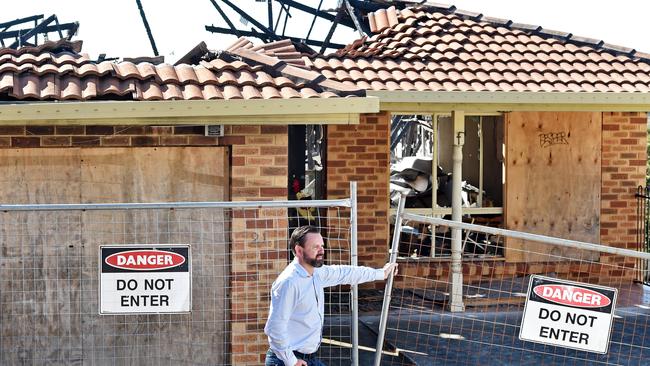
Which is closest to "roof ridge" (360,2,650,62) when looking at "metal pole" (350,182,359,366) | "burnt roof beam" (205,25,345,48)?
"burnt roof beam" (205,25,345,48)

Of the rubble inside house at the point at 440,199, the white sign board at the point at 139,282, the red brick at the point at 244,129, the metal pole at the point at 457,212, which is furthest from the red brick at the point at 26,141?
the rubble inside house at the point at 440,199

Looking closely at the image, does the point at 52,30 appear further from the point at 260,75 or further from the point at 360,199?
the point at 260,75

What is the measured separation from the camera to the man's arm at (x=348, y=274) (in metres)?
6.14

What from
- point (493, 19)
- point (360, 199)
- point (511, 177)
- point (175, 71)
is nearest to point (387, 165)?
point (360, 199)

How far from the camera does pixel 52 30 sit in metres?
15.5

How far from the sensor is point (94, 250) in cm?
773

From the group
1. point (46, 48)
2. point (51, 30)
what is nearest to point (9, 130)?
point (46, 48)

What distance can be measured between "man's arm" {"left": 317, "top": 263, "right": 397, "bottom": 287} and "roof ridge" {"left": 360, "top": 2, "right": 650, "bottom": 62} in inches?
235

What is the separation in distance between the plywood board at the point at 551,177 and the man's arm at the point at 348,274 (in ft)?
19.7

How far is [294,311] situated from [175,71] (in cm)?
342

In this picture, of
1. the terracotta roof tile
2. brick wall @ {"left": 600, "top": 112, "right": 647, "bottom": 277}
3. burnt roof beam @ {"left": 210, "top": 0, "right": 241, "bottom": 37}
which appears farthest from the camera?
burnt roof beam @ {"left": 210, "top": 0, "right": 241, "bottom": 37}

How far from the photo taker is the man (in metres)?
5.64

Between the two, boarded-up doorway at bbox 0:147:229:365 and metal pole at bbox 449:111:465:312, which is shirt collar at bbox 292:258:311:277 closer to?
boarded-up doorway at bbox 0:147:229:365

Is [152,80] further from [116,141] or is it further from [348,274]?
[348,274]
